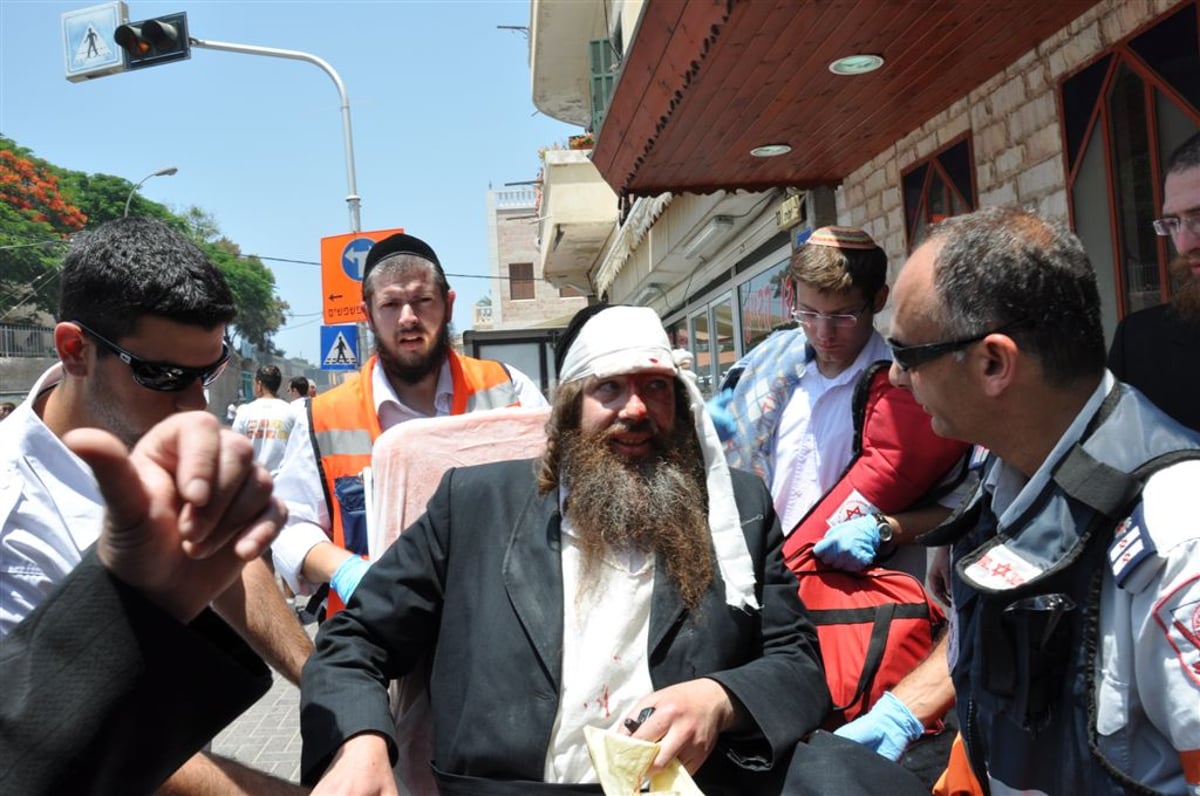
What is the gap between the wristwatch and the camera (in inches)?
102

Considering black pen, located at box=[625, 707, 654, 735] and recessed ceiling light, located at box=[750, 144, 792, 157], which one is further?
recessed ceiling light, located at box=[750, 144, 792, 157]

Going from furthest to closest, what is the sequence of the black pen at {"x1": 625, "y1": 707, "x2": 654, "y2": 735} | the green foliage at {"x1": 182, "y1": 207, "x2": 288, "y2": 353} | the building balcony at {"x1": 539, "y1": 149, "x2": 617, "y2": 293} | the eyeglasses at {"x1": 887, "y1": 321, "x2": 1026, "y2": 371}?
→ the green foliage at {"x1": 182, "y1": 207, "x2": 288, "y2": 353} < the building balcony at {"x1": 539, "y1": 149, "x2": 617, "y2": 293} < the black pen at {"x1": 625, "y1": 707, "x2": 654, "y2": 735} < the eyeglasses at {"x1": 887, "y1": 321, "x2": 1026, "y2": 371}

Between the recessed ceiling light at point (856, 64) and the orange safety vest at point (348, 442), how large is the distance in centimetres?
287

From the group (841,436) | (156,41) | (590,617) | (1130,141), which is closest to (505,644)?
(590,617)

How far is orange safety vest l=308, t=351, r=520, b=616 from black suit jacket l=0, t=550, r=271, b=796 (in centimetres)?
190

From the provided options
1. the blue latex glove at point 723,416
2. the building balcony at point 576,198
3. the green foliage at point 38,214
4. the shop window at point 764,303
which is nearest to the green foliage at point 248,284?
the green foliage at point 38,214

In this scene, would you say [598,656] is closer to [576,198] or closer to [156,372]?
[156,372]

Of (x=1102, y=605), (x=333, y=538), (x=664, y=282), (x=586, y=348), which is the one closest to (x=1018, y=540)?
(x=1102, y=605)

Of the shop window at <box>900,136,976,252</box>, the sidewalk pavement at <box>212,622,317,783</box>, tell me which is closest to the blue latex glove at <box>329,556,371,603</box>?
the sidewalk pavement at <box>212,622,317,783</box>

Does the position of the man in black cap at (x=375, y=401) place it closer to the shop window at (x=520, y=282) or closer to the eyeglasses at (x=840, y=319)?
the eyeglasses at (x=840, y=319)

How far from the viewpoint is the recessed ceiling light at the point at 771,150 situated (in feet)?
21.3

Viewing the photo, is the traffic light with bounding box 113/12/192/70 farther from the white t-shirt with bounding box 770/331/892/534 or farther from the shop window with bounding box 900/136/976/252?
the white t-shirt with bounding box 770/331/892/534

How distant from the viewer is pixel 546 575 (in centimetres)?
229

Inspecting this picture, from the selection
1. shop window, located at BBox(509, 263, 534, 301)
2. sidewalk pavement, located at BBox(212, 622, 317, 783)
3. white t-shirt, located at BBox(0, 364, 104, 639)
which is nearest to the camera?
white t-shirt, located at BBox(0, 364, 104, 639)
